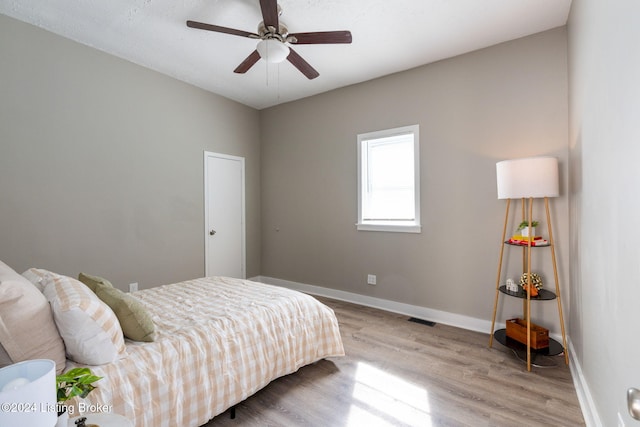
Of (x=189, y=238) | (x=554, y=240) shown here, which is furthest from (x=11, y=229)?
(x=554, y=240)

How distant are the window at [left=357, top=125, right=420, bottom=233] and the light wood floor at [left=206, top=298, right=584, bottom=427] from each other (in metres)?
1.42

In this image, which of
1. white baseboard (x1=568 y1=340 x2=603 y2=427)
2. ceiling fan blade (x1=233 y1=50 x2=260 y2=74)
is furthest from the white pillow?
white baseboard (x1=568 y1=340 x2=603 y2=427)

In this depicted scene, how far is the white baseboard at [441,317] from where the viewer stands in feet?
6.07

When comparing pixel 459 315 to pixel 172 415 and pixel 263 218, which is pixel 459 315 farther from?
pixel 263 218

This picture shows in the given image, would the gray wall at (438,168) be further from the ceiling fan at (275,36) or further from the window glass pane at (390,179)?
the ceiling fan at (275,36)

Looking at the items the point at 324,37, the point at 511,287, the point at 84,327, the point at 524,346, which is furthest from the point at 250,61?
the point at 524,346

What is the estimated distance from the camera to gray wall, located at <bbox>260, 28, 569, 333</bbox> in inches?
110

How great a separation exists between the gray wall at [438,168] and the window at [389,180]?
10 centimetres

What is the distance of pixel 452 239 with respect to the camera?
3279mm

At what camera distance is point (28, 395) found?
74 cm

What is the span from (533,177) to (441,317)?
175cm

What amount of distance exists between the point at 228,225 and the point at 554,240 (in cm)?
396

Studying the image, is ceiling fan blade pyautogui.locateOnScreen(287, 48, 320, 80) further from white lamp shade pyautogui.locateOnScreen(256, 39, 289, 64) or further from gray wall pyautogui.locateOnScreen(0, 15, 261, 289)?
gray wall pyautogui.locateOnScreen(0, 15, 261, 289)

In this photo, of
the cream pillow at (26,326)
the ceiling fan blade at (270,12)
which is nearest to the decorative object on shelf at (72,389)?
the cream pillow at (26,326)
